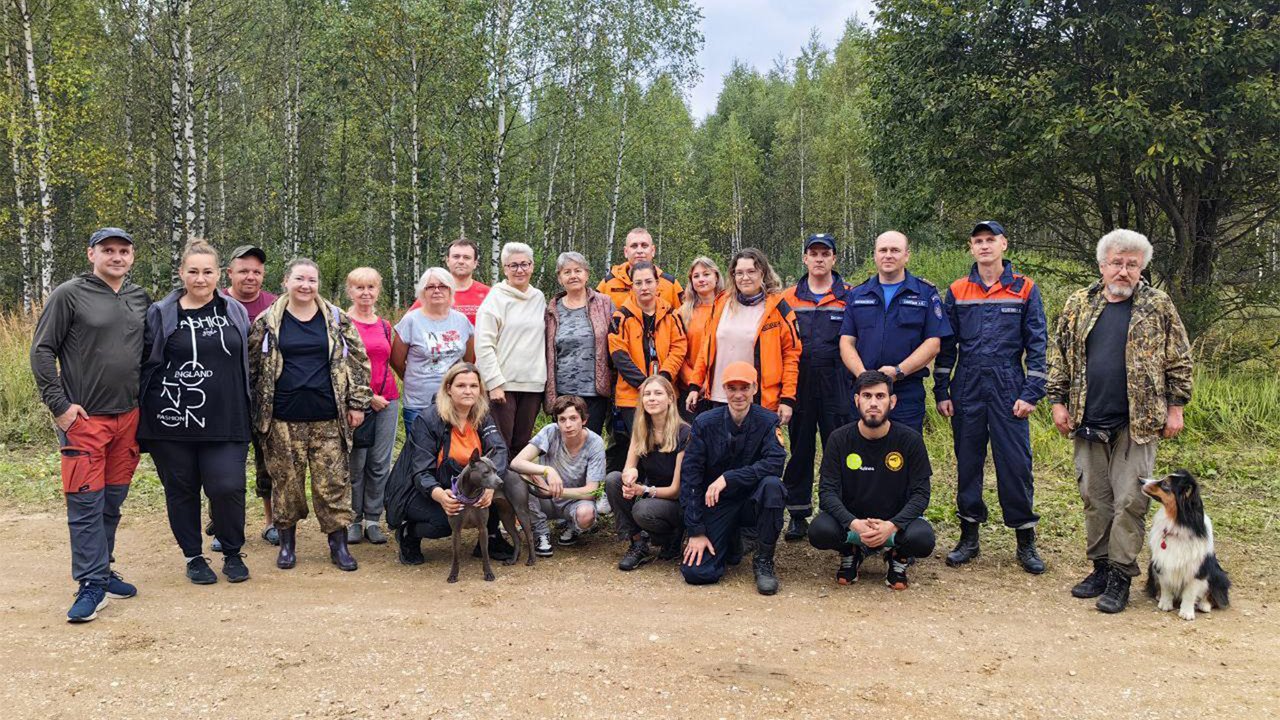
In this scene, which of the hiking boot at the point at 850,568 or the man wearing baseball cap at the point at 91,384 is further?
the hiking boot at the point at 850,568

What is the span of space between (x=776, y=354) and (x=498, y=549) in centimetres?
223

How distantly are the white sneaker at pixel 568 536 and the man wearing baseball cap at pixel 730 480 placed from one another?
3.21 feet

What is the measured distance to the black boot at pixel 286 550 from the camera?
4.91m

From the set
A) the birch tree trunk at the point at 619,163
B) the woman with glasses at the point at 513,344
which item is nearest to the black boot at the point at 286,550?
the woman with glasses at the point at 513,344

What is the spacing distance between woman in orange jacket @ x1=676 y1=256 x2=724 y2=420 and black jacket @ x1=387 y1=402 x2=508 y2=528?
1352 mm

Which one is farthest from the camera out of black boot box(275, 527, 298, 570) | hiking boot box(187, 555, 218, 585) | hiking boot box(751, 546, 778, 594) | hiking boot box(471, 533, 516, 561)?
hiking boot box(471, 533, 516, 561)

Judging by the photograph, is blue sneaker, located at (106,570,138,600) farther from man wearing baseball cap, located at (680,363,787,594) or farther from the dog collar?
man wearing baseball cap, located at (680,363,787,594)

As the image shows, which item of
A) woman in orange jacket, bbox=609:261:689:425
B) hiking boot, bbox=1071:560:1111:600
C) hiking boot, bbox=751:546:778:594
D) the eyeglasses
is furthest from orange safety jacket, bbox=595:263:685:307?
hiking boot, bbox=1071:560:1111:600

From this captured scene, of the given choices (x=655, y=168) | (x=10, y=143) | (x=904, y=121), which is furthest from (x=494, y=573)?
(x=655, y=168)

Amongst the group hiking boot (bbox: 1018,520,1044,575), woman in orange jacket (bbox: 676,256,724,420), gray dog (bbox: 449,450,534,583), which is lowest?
hiking boot (bbox: 1018,520,1044,575)

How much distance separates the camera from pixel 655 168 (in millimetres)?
29172

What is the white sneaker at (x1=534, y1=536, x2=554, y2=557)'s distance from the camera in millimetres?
5199

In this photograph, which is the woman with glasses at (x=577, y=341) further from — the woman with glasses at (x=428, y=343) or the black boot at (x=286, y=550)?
the black boot at (x=286, y=550)

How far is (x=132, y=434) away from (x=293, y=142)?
17.7m
